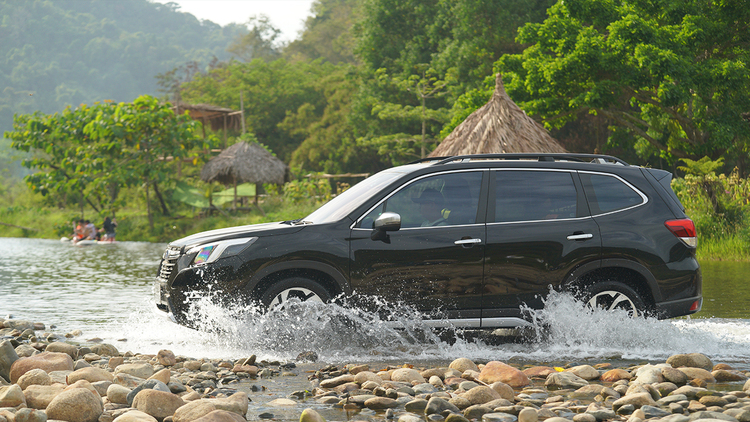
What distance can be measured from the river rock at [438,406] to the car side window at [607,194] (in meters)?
2.93

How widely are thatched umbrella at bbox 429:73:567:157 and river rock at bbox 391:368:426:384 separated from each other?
1180 centimetres

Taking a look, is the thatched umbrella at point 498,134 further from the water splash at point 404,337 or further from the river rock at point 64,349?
the river rock at point 64,349

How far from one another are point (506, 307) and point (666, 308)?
1.54m

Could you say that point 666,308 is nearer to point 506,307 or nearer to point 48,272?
point 506,307


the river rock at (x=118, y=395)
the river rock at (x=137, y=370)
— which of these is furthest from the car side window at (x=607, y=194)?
the river rock at (x=118, y=395)

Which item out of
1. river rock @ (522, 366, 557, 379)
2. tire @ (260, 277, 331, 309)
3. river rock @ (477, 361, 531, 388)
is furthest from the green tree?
river rock @ (477, 361, 531, 388)

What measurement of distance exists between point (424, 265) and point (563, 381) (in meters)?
1.62

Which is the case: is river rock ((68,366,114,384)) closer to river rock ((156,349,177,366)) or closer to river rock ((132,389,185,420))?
river rock ((156,349,177,366))

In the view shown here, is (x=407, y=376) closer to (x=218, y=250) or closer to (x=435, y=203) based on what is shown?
(x=435, y=203)

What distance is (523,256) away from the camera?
21.9 ft

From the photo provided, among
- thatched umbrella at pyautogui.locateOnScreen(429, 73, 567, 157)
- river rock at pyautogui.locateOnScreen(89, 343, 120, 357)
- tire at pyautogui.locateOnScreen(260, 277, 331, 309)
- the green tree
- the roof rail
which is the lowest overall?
river rock at pyautogui.locateOnScreen(89, 343, 120, 357)

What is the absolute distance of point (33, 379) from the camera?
5.32 metres

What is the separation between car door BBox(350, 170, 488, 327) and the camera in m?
6.54

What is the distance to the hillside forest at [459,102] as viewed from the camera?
20125 millimetres
